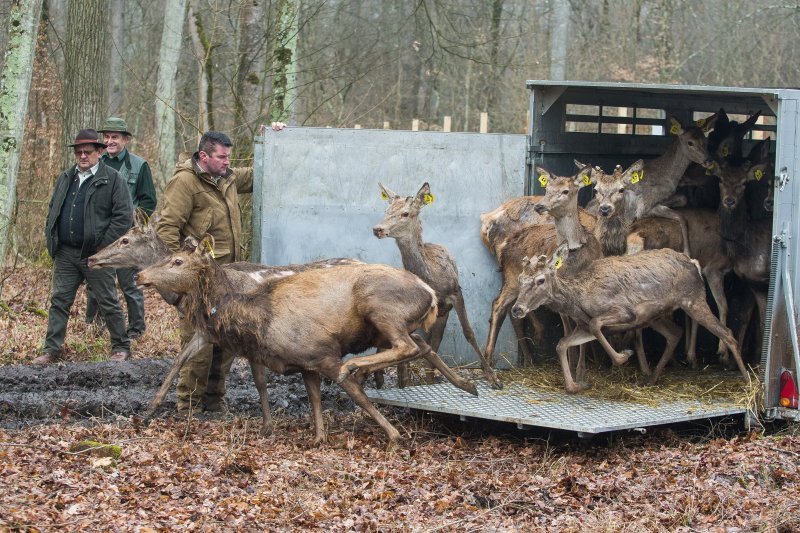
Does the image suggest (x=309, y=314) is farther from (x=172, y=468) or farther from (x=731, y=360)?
(x=731, y=360)

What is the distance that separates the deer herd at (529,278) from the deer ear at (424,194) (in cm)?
2

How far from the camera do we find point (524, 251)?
11.7 m

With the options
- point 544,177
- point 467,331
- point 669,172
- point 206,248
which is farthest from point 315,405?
point 669,172

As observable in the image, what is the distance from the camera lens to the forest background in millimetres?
16891

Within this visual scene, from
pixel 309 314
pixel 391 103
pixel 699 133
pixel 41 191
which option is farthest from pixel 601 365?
pixel 391 103

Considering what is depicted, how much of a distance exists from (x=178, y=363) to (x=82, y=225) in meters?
3.62

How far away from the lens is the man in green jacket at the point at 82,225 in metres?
12.9

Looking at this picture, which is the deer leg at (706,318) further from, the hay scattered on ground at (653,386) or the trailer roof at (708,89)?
the trailer roof at (708,89)

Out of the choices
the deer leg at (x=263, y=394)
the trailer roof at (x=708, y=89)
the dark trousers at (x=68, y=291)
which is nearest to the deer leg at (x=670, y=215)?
the trailer roof at (x=708, y=89)

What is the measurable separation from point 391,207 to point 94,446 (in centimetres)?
388

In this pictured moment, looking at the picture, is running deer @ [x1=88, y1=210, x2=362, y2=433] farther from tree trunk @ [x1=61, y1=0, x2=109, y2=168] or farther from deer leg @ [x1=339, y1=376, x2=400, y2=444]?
tree trunk @ [x1=61, y1=0, x2=109, y2=168]

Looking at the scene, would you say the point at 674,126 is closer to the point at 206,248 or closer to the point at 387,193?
the point at 387,193

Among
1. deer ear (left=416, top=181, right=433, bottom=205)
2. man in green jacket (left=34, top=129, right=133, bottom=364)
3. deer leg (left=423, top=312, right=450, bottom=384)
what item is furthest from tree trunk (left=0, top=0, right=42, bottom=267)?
deer leg (left=423, top=312, right=450, bottom=384)

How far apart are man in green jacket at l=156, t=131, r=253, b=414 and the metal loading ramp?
1516 mm
